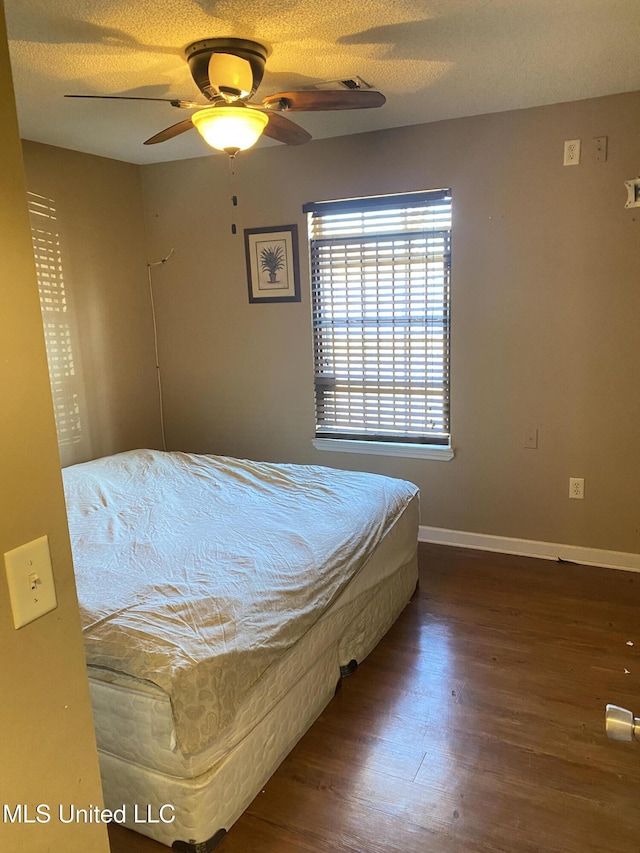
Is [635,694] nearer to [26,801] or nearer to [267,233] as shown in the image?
[26,801]

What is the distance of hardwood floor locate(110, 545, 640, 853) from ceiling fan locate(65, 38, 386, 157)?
7.25ft

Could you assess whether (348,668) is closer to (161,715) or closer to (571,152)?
(161,715)

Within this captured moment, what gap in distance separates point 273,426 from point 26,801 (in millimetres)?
3318

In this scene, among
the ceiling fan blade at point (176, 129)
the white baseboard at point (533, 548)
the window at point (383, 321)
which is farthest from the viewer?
the window at point (383, 321)

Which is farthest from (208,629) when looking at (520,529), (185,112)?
(185,112)

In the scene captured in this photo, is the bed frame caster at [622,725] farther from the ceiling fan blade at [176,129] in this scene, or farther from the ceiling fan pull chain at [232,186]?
the ceiling fan pull chain at [232,186]

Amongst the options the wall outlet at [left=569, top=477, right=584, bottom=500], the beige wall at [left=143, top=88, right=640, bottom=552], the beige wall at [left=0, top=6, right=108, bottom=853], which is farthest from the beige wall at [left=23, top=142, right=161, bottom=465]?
the beige wall at [left=0, top=6, right=108, bottom=853]

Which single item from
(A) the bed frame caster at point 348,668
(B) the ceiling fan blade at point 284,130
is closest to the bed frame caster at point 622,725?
(A) the bed frame caster at point 348,668

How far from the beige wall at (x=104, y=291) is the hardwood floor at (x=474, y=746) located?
2424mm

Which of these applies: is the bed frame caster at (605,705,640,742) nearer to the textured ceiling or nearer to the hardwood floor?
the hardwood floor

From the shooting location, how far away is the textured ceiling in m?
2.05

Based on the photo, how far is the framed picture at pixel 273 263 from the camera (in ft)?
12.9

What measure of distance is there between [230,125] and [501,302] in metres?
1.89

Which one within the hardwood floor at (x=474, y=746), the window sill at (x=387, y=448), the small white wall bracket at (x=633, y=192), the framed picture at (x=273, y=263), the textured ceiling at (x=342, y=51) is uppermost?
the textured ceiling at (x=342, y=51)
